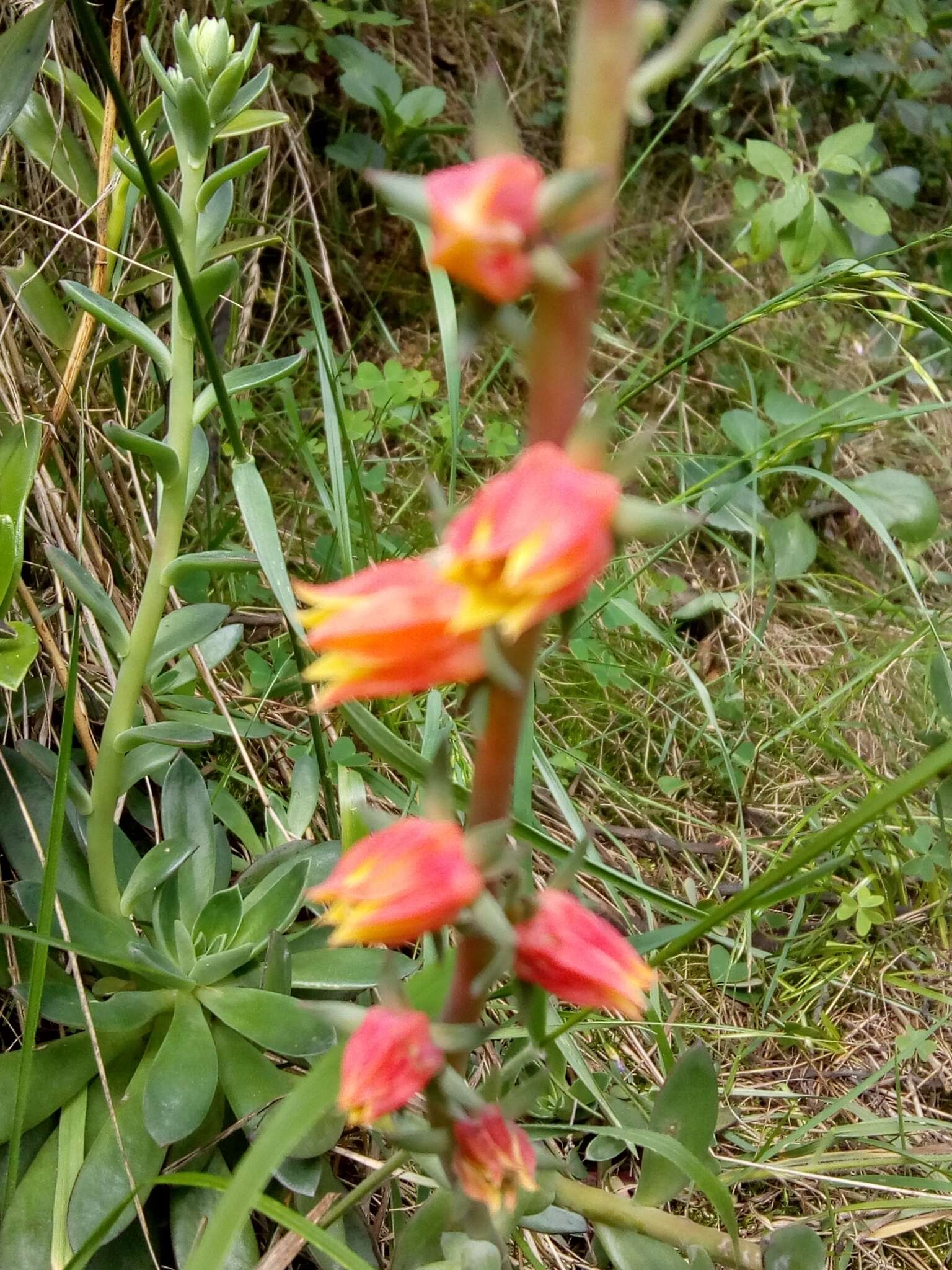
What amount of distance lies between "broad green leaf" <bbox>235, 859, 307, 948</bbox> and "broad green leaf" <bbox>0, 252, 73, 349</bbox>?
27.3 inches

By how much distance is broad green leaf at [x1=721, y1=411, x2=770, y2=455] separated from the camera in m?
2.10

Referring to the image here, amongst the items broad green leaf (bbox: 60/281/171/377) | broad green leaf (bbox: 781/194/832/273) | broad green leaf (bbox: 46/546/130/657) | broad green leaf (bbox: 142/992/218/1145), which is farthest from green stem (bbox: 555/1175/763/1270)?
broad green leaf (bbox: 781/194/832/273)

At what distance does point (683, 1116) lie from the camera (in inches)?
41.3

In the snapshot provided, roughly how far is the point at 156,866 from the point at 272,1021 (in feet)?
0.69

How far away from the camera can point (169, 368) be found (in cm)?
109

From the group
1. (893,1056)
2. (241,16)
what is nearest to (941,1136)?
(893,1056)

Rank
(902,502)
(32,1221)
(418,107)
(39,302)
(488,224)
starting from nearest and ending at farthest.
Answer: (488,224) < (32,1221) < (39,302) < (902,502) < (418,107)

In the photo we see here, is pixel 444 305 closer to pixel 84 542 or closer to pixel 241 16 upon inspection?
pixel 84 542

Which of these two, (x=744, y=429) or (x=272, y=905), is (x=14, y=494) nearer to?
(x=272, y=905)

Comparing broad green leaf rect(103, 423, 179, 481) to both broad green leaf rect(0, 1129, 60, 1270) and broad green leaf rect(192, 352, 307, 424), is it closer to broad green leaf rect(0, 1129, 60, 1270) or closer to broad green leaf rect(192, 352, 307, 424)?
broad green leaf rect(192, 352, 307, 424)

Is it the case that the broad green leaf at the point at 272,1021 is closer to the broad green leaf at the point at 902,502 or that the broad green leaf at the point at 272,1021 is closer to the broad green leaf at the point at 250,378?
the broad green leaf at the point at 250,378

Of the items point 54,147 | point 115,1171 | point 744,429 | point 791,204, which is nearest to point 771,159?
point 791,204

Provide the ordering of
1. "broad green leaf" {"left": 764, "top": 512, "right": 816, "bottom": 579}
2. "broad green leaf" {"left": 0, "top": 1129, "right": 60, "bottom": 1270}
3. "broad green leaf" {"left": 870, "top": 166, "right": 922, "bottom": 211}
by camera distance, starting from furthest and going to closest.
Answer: "broad green leaf" {"left": 870, "top": 166, "right": 922, "bottom": 211} < "broad green leaf" {"left": 764, "top": 512, "right": 816, "bottom": 579} < "broad green leaf" {"left": 0, "top": 1129, "right": 60, "bottom": 1270}

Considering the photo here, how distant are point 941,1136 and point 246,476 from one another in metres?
1.20
